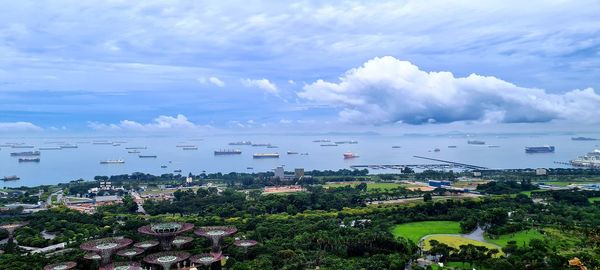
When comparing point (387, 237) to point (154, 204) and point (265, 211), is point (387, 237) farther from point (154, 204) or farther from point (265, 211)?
point (154, 204)

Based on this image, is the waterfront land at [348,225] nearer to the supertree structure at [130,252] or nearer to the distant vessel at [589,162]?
the supertree structure at [130,252]

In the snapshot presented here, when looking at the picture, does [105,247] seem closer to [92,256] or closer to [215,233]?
[92,256]

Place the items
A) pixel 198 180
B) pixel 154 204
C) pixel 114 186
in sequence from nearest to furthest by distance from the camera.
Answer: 1. pixel 154 204
2. pixel 114 186
3. pixel 198 180

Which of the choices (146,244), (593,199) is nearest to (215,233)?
(146,244)

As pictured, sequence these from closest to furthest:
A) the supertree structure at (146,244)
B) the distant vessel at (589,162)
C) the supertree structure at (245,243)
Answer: the supertree structure at (146,244)
the supertree structure at (245,243)
the distant vessel at (589,162)

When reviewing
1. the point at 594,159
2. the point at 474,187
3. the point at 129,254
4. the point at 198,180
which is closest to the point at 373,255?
the point at 129,254

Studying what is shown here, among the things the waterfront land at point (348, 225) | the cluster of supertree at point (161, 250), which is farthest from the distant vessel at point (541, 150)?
the cluster of supertree at point (161, 250)
